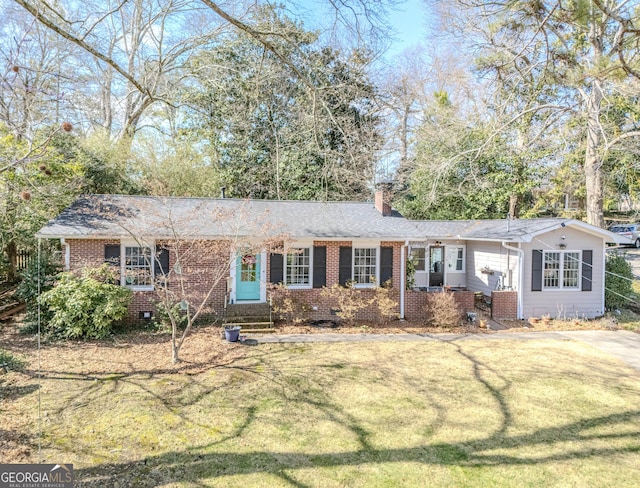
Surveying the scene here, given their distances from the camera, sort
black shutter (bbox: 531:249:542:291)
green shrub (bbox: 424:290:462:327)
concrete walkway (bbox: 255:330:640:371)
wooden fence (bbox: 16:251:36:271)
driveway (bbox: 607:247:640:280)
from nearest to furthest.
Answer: concrete walkway (bbox: 255:330:640:371) < green shrub (bbox: 424:290:462:327) < black shutter (bbox: 531:249:542:291) < wooden fence (bbox: 16:251:36:271) < driveway (bbox: 607:247:640:280)

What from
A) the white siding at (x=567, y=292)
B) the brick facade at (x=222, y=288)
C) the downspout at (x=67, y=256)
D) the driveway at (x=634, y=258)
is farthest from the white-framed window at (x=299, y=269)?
the driveway at (x=634, y=258)

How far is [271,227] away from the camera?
37.8 feet

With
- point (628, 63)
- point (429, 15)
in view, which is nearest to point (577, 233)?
point (628, 63)

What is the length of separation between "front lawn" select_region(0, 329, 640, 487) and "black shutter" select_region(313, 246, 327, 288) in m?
3.11

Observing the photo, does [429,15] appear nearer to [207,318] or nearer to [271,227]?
[271,227]

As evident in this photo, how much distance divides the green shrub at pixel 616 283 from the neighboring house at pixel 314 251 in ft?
2.73

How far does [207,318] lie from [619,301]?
48.0 feet

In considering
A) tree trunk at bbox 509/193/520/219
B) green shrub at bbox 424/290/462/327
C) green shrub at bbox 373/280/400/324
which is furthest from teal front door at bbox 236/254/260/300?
tree trunk at bbox 509/193/520/219

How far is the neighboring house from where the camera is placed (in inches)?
421

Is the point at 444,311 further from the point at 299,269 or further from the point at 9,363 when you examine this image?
the point at 9,363

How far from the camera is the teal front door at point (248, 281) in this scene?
1174cm

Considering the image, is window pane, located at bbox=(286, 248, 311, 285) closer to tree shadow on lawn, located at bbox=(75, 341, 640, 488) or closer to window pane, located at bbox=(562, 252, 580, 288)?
tree shadow on lawn, located at bbox=(75, 341, 640, 488)

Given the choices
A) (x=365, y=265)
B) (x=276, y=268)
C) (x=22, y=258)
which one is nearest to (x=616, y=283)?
(x=365, y=265)

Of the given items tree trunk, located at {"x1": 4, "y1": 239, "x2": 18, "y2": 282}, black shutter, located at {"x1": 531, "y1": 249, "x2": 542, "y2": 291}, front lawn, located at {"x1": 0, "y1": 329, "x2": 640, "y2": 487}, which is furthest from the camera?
tree trunk, located at {"x1": 4, "y1": 239, "x2": 18, "y2": 282}
